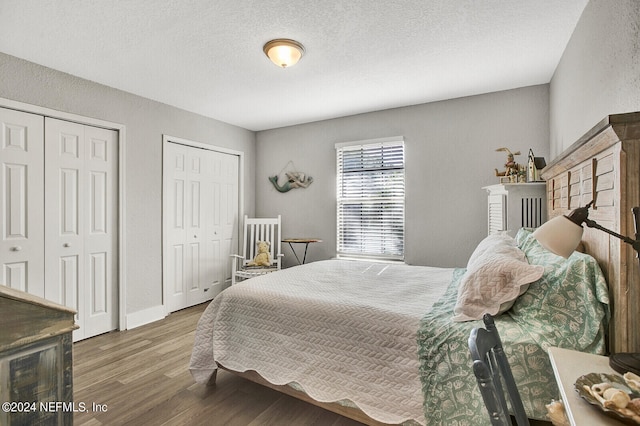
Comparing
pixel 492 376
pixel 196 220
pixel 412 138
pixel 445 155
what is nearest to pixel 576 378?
pixel 492 376

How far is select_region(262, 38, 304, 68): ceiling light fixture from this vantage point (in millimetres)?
2381

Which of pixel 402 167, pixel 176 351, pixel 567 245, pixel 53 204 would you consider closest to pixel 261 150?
pixel 402 167

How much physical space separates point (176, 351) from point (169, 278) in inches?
49.7

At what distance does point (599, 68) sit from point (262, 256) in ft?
12.2

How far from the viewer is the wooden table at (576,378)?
30.7 inches

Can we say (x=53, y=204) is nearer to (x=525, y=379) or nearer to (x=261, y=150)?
(x=261, y=150)

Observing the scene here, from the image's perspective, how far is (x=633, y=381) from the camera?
0.86 meters

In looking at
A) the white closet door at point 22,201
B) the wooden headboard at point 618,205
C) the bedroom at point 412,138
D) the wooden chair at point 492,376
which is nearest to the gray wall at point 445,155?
the bedroom at point 412,138

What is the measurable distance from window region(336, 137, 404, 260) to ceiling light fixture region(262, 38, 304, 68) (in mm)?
1895

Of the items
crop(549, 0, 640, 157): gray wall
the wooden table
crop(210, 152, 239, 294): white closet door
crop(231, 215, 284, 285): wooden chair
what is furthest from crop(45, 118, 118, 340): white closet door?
crop(549, 0, 640, 157): gray wall

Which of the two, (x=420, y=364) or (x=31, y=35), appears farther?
(x=31, y=35)

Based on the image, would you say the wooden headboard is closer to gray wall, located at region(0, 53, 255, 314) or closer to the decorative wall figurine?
the decorative wall figurine

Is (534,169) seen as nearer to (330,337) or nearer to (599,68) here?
(599,68)

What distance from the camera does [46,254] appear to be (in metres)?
2.91
